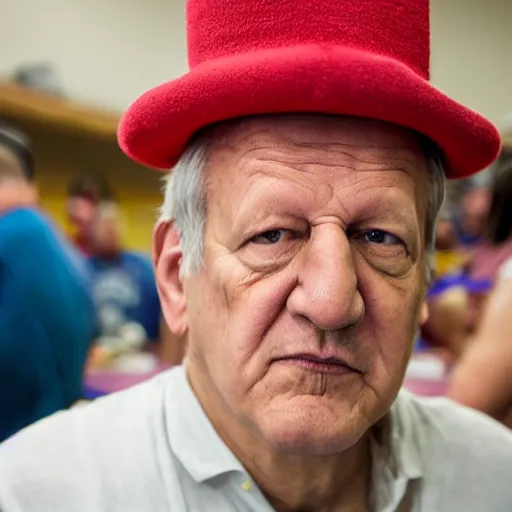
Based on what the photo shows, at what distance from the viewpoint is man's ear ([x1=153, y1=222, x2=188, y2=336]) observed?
883 millimetres

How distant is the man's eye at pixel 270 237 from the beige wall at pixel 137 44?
3491 millimetres

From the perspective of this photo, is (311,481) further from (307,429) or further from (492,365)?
(492,365)

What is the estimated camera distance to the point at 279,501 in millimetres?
854

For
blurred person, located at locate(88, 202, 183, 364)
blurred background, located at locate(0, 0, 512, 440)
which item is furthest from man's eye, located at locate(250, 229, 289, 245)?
blurred person, located at locate(88, 202, 183, 364)

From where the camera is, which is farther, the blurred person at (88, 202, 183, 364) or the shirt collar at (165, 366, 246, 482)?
the blurred person at (88, 202, 183, 364)

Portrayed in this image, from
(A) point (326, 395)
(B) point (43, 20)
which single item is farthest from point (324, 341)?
(B) point (43, 20)

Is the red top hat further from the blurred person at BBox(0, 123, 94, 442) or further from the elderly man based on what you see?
the blurred person at BBox(0, 123, 94, 442)

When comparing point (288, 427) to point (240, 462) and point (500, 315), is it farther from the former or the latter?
point (500, 315)

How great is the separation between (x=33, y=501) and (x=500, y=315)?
965mm

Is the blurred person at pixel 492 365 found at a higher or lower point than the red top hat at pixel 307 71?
lower

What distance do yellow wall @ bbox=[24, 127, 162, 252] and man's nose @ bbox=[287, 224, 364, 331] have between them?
10.5ft

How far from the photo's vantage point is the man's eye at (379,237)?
778 mm

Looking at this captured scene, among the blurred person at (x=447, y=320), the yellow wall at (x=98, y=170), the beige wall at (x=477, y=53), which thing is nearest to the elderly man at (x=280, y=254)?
the blurred person at (x=447, y=320)

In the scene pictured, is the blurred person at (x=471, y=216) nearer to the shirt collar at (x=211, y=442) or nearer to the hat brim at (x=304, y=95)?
the shirt collar at (x=211, y=442)
